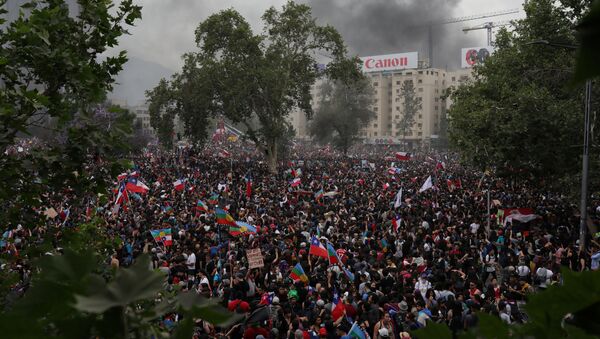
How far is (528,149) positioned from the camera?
19.1 m

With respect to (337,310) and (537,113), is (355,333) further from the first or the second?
(537,113)

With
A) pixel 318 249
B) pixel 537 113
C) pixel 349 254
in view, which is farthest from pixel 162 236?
pixel 537 113

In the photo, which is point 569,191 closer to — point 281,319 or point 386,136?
point 281,319

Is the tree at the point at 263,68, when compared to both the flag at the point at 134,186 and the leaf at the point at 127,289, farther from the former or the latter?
the leaf at the point at 127,289

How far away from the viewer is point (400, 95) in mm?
109188

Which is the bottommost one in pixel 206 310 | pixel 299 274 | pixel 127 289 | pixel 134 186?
pixel 299 274

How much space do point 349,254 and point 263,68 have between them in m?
29.4

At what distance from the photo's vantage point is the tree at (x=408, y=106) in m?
105

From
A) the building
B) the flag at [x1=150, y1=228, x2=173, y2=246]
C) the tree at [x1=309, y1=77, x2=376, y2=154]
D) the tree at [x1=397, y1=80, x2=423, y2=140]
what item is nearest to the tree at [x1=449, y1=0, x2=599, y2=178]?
the flag at [x1=150, y1=228, x2=173, y2=246]

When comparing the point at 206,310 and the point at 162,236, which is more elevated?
the point at 206,310

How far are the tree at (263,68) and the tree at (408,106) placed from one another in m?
62.4

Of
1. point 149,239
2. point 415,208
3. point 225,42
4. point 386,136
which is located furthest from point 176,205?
point 386,136

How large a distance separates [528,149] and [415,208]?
485cm

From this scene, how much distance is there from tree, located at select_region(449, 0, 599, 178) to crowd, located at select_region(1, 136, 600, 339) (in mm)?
2194
